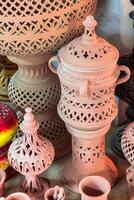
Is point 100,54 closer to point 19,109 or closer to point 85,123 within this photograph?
point 85,123

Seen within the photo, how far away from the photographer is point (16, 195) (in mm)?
785

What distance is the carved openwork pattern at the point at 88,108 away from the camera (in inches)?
29.8

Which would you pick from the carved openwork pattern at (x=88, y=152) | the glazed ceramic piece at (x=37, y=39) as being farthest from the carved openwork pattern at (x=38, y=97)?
the carved openwork pattern at (x=88, y=152)

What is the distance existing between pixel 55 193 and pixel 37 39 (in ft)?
0.84

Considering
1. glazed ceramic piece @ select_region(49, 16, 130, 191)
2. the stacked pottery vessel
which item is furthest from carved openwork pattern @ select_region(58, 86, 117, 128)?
the stacked pottery vessel

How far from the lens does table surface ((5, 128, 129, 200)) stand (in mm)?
848

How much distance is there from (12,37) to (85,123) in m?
0.18

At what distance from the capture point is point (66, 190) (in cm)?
86

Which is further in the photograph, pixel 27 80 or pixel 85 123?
pixel 27 80

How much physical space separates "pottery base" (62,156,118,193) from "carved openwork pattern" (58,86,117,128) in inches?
4.8

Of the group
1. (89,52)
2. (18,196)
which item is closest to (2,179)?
(18,196)

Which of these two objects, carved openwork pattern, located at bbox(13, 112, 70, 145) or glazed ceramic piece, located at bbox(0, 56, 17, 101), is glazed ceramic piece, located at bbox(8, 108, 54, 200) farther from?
glazed ceramic piece, located at bbox(0, 56, 17, 101)

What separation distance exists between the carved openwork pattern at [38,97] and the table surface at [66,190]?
4.4 inches

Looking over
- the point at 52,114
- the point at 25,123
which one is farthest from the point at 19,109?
the point at 25,123
